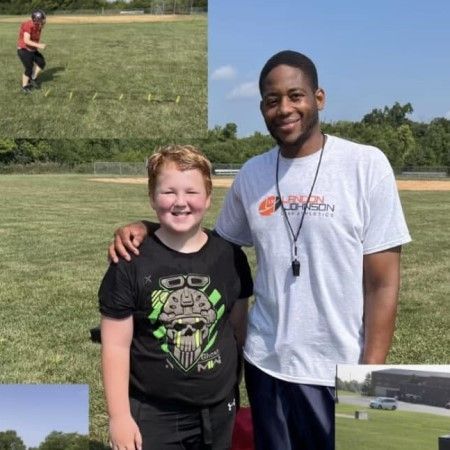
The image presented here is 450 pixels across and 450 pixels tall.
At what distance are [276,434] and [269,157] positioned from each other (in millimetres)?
A: 826

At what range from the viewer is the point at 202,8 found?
21.3 feet

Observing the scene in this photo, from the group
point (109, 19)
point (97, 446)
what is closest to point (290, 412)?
point (97, 446)

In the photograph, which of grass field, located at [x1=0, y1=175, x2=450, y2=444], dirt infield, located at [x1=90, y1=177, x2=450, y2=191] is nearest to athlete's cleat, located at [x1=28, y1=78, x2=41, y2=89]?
grass field, located at [x1=0, y1=175, x2=450, y2=444]

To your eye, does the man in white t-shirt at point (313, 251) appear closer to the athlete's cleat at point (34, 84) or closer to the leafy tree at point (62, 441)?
Result: the leafy tree at point (62, 441)

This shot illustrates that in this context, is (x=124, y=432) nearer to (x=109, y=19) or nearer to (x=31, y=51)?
(x=31, y=51)

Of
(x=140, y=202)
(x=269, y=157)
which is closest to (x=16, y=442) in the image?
(x=269, y=157)

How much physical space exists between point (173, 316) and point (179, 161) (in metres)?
0.43

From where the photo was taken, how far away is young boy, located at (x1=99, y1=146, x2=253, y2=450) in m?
2.14

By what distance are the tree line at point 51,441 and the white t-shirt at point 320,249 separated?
840 millimetres

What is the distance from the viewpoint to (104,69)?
21.9 ft

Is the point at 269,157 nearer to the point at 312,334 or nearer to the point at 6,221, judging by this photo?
the point at 312,334

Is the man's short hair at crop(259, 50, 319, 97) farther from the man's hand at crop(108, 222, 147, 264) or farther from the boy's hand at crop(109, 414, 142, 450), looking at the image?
the boy's hand at crop(109, 414, 142, 450)

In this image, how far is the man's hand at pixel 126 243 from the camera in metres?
2.18

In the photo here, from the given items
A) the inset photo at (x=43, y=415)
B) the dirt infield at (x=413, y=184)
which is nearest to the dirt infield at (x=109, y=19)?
the inset photo at (x=43, y=415)
